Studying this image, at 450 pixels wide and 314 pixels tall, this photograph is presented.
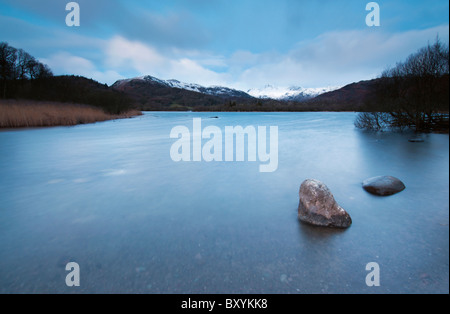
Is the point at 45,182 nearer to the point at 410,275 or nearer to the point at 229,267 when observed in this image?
the point at 229,267

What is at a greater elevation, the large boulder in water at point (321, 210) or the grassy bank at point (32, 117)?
the grassy bank at point (32, 117)

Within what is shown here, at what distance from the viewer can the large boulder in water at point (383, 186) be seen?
4059 millimetres

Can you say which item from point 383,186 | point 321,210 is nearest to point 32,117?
point 321,210

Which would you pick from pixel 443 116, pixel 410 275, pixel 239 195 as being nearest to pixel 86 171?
pixel 239 195

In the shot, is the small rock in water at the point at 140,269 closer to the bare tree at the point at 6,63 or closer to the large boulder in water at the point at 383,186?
the large boulder in water at the point at 383,186

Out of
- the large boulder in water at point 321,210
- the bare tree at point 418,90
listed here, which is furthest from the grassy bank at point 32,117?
the bare tree at point 418,90

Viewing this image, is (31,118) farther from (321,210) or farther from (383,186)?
A: (383,186)

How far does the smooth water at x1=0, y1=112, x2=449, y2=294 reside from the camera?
1.98 m

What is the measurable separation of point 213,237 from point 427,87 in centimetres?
1570

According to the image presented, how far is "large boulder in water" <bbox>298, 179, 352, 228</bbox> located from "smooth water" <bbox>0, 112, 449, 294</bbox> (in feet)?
0.44

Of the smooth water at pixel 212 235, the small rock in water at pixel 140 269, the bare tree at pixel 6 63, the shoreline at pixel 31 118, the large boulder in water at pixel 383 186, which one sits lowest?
the small rock in water at pixel 140 269

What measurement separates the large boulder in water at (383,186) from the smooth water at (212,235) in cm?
19
